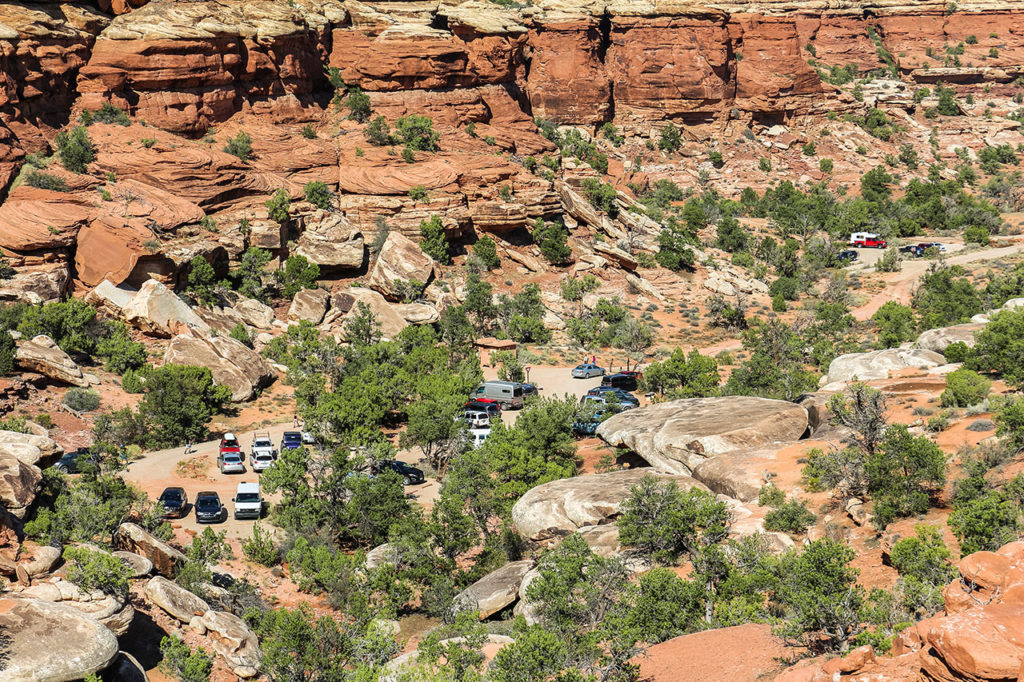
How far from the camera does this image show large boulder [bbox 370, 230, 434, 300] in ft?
209

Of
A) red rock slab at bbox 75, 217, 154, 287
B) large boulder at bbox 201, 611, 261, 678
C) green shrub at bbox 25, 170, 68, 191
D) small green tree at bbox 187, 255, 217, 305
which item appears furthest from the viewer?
green shrub at bbox 25, 170, 68, 191

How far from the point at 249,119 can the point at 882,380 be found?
49.2 meters

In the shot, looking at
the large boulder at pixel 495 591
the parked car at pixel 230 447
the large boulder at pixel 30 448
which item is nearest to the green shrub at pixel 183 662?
the large boulder at pixel 495 591

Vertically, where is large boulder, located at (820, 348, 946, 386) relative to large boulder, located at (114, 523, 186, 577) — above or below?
above

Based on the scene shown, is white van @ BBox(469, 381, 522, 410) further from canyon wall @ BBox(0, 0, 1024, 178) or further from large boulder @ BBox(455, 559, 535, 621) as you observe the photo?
canyon wall @ BBox(0, 0, 1024, 178)

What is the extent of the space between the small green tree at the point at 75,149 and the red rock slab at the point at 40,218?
3.79 meters

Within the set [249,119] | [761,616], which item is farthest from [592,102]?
[761,616]

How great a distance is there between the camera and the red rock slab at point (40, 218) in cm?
5403

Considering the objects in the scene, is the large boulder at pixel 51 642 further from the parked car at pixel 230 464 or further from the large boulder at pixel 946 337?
the large boulder at pixel 946 337

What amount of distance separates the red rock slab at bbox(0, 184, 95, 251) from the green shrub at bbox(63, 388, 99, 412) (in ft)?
40.9

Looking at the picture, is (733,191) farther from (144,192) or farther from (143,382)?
(143,382)

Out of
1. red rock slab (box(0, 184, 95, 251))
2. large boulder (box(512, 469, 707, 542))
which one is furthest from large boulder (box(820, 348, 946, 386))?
red rock slab (box(0, 184, 95, 251))

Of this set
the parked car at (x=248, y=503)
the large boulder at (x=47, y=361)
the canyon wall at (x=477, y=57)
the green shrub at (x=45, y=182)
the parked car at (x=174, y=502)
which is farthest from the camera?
the canyon wall at (x=477, y=57)

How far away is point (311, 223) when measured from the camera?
6600cm
